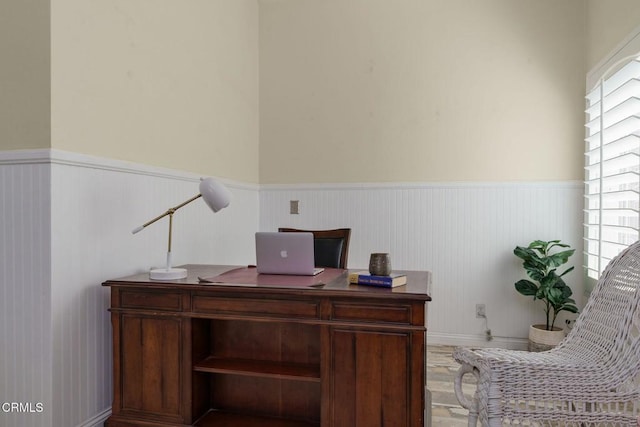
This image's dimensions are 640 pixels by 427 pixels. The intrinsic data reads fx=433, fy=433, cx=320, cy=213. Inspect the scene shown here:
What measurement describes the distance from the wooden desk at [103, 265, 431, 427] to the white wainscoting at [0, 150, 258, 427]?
0.54ft

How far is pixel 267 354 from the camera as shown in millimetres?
2092

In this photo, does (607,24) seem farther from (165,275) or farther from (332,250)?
(165,275)

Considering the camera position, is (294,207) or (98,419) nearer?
(98,419)

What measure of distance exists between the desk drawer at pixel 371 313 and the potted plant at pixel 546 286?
186 cm

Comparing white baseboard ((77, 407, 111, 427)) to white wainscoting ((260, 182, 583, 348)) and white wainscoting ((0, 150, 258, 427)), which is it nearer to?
white wainscoting ((0, 150, 258, 427))

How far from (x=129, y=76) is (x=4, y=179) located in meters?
0.80

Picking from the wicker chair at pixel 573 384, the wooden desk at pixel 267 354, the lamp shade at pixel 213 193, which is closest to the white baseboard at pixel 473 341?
the wooden desk at pixel 267 354

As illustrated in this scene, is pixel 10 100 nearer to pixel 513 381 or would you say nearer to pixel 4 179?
pixel 4 179

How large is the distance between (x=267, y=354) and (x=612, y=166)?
2378 millimetres

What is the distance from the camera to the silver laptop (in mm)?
2080

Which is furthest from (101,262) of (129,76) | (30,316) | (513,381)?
(513,381)

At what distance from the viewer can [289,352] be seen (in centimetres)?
206

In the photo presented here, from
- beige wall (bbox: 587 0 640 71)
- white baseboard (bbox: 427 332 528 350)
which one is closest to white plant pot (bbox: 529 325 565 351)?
white baseboard (bbox: 427 332 528 350)
